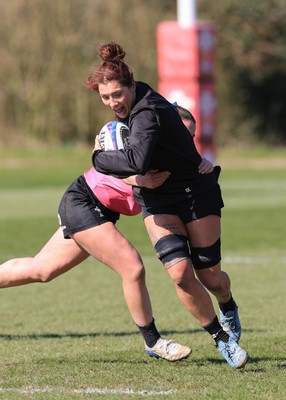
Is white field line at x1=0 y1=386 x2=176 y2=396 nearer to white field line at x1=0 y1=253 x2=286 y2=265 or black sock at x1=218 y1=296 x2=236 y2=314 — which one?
black sock at x1=218 y1=296 x2=236 y2=314

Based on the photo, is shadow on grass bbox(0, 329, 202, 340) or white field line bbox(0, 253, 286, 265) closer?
shadow on grass bbox(0, 329, 202, 340)

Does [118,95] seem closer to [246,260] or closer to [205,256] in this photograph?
[205,256]

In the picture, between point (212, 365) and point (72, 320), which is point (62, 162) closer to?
point (72, 320)

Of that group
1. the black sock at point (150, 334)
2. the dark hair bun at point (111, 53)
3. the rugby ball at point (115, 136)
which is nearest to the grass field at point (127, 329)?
the black sock at point (150, 334)

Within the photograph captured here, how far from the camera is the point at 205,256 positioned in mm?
6391

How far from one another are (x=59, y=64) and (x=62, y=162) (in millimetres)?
4499

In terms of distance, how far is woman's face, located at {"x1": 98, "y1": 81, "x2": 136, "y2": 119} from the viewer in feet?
19.7

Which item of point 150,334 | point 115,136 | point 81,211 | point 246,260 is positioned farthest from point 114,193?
point 246,260

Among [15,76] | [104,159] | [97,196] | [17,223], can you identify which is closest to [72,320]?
[97,196]

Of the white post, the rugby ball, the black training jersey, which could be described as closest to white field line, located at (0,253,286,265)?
the black training jersey

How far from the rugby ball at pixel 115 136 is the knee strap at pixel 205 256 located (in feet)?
2.75

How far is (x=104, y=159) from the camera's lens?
238 inches

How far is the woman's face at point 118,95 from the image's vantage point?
19.7 ft

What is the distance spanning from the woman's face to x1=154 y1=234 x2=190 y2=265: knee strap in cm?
84
